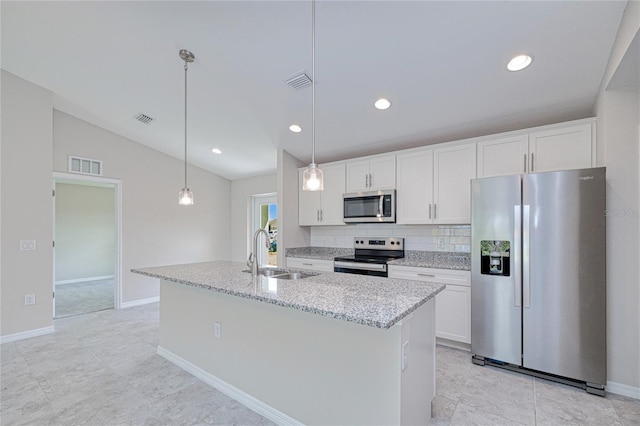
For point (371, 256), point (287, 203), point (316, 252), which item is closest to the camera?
point (371, 256)

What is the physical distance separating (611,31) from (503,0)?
0.83 metres

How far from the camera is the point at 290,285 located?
6.56 feet

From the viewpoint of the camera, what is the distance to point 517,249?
2.57 meters

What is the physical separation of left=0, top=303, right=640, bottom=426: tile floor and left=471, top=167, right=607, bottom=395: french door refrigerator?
229 mm

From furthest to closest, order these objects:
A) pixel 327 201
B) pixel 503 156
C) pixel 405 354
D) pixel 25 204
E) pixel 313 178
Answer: pixel 327 201
pixel 25 204
pixel 503 156
pixel 313 178
pixel 405 354

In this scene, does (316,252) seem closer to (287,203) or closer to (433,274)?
(287,203)

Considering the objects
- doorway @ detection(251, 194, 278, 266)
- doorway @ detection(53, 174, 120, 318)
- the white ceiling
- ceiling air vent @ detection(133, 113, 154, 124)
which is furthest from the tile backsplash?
doorway @ detection(53, 174, 120, 318)

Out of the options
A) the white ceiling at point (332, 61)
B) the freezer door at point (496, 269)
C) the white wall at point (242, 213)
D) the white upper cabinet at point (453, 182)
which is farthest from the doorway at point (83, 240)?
the freezer door at point (496, 269)

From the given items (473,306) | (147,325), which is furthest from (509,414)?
(147,325)

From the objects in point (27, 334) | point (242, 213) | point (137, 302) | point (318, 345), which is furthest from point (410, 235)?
point (27, 334)

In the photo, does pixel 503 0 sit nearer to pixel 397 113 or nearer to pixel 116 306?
pixel 397 113

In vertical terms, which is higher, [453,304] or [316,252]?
[316,252]

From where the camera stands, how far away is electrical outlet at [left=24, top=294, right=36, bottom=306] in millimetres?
3537

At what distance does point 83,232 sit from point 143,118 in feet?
15.2
